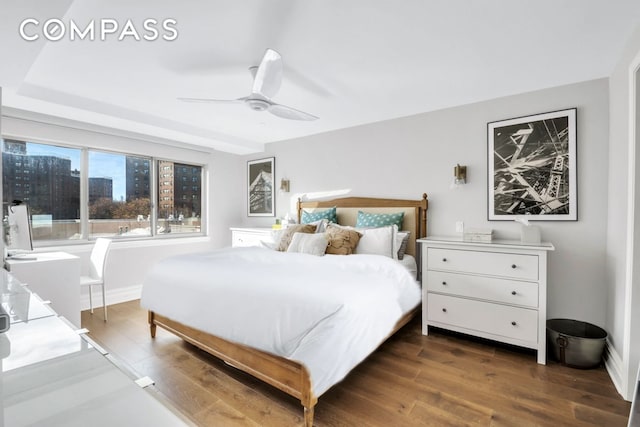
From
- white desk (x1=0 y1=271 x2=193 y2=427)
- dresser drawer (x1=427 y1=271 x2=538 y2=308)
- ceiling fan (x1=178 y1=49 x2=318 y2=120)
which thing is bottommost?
dresser drawer (x1=427 y1=271 x2=538 y2=308)

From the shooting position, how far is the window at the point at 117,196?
3912 mm

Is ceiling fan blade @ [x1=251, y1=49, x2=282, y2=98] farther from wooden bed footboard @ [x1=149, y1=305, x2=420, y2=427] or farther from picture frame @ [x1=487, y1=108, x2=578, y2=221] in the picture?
picture frame @ [x1=487, y1=108, x2=578, y2=221]

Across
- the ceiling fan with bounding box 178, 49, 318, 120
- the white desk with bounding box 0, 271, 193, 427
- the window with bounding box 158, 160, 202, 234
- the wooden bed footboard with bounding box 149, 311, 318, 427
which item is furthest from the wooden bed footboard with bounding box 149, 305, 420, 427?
the window with bounding box 158, 160, 202, 234

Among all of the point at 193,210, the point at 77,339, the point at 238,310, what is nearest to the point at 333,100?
the point at 238,310

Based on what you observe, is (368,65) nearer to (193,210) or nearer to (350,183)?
(350,183)

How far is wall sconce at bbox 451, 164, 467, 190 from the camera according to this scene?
3176 mm

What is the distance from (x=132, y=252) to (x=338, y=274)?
3.31 meters

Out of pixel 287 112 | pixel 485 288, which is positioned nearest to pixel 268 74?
pixel 287 112

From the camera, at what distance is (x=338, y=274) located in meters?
2.24

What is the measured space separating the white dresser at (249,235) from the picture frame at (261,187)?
1.73ft

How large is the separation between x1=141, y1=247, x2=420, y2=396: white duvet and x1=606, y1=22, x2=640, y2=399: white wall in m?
1.41

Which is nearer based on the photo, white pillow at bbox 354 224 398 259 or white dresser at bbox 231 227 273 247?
white pillow at bbox 354 224 398 259

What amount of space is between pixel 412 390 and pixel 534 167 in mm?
2296

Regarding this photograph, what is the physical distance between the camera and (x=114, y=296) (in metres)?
3.89
